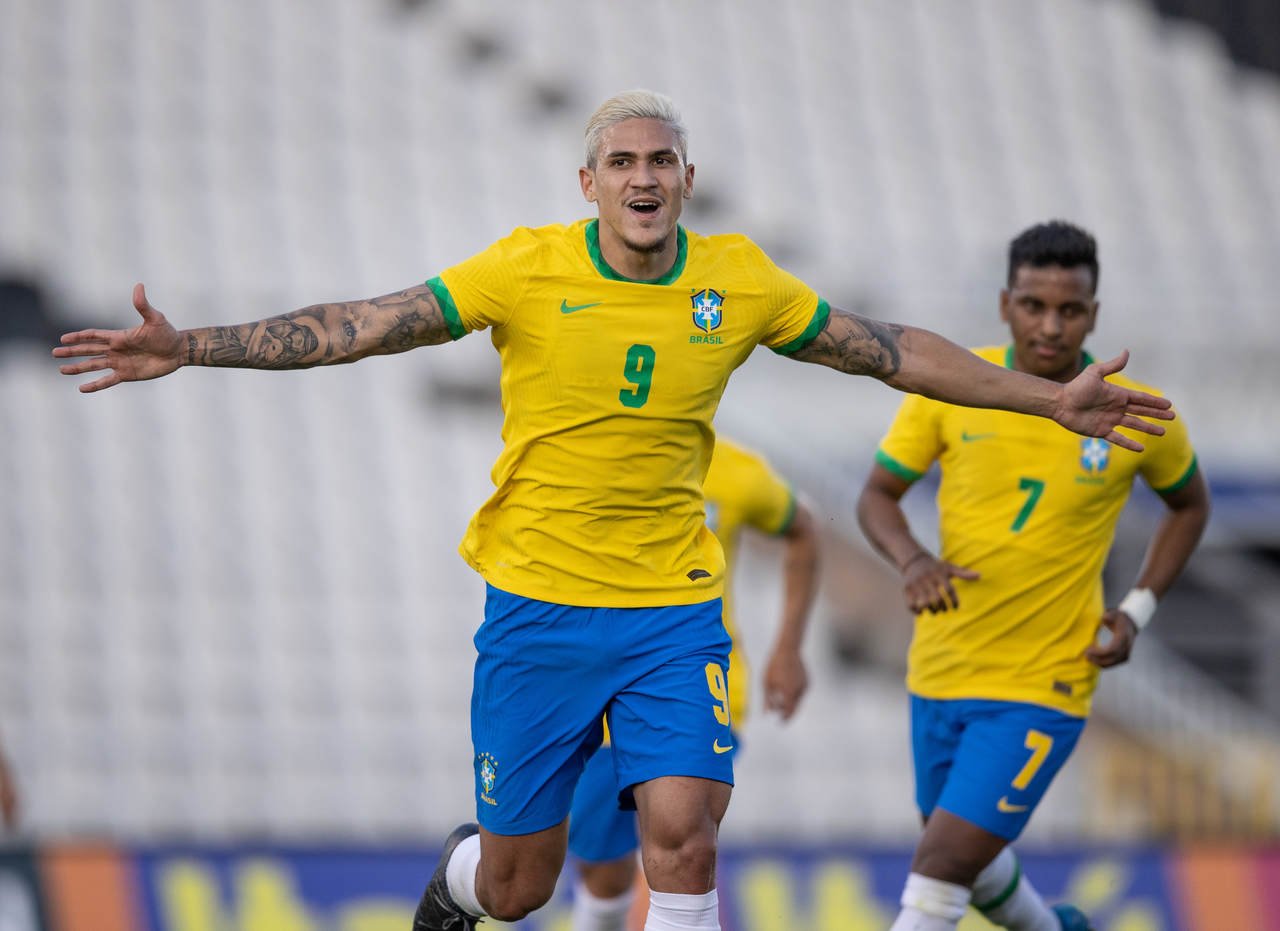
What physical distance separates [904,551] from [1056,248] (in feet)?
3.62

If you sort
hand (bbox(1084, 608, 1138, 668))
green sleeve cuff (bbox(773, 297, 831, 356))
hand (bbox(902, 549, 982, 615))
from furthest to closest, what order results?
hand (bbox(1084, 608, 1138, 668))
hand (bbox(902, 549, 982, 615))
green sleeve cuff (bbox(773, 297, 831, 356))

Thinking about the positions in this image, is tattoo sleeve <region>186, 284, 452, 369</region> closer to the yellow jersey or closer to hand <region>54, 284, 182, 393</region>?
hand <region>54, 284, 182, 393</region>

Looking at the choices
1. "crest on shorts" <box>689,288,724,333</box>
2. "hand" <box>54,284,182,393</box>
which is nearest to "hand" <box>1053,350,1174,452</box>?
"crest on shorts" <box>689,288,724,333</box>

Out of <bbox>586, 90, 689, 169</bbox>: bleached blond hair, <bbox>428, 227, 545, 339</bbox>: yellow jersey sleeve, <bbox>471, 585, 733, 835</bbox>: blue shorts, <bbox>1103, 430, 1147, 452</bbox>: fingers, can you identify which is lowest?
<bbox>471, 585, 733, 835</bbox>: blue shorts

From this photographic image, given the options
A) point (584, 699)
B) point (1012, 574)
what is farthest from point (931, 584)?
point (584, 699)

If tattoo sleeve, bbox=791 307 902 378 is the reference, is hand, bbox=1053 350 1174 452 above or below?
below

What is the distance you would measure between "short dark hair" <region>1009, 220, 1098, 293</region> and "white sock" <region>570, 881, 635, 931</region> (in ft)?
8.47

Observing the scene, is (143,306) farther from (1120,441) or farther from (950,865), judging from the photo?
(950,865)

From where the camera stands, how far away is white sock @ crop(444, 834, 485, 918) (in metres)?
5.25

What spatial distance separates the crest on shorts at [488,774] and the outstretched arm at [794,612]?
6.17 ft

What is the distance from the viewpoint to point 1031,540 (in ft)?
19.2

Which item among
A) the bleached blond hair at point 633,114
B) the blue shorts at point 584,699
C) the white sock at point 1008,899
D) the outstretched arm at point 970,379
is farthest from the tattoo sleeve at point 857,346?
the white sock at point 1008,899

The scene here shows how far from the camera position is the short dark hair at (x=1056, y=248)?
574cm

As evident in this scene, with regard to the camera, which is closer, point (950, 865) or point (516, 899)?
point (516, 899)
